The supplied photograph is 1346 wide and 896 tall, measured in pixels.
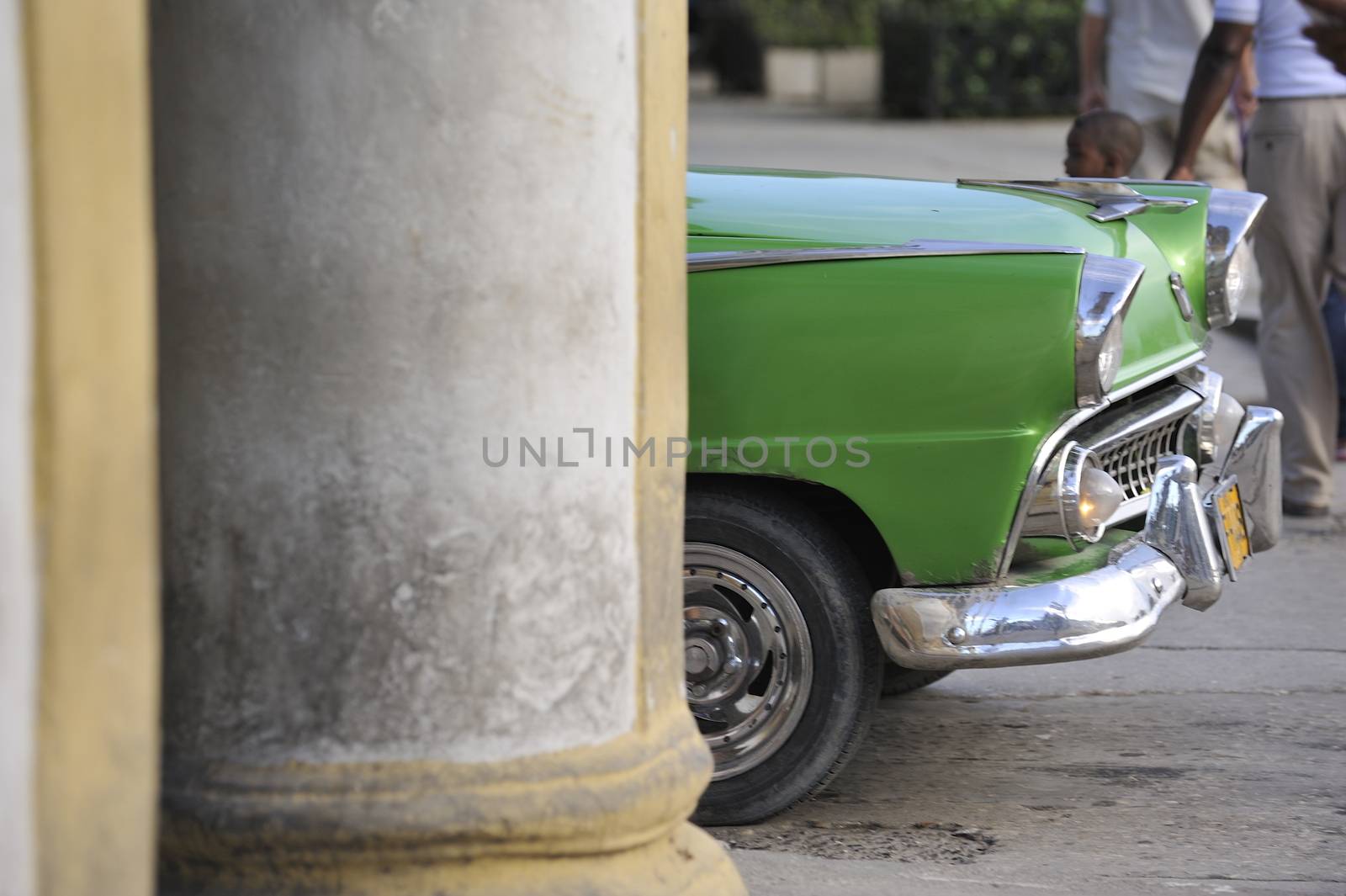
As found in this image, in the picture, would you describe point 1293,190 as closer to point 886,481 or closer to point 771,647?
point 886,481

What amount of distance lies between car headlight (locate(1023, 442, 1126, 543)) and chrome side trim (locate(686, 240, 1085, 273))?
0.40 meters

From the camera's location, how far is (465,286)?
2.20 m

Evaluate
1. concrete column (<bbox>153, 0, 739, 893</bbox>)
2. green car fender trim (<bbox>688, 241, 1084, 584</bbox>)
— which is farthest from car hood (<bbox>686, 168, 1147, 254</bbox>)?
concrete column (<bbox>153, 0, 739, 893</bbox>)

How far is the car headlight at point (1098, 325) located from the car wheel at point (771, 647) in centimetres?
58

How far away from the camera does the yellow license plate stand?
3676mm

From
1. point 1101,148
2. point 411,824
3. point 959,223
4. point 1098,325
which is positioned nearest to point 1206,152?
point 1101,148

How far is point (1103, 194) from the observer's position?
13.2ft

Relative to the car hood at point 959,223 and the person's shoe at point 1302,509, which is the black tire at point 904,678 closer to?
the car hood at point 959,223

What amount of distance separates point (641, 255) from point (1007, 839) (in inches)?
64.8

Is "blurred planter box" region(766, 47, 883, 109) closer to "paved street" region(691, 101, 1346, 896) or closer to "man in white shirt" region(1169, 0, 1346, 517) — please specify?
"man in white shirt" region(1169, 0, 1346, 517)

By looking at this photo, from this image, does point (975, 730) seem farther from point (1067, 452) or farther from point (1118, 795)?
point (1067, 452)

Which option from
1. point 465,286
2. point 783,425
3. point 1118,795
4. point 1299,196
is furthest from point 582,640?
point 1299,196

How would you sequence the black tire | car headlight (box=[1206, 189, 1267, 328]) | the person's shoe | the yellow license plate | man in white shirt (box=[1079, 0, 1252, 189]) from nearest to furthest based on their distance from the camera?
the yellow license plate < car headlight (box=[1206, 189, 1267, 328]) < the black tire < the person's shoe < man in white shirt (box=[1079, 0, 1252, 189])

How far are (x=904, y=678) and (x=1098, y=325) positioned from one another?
4.27 ft
